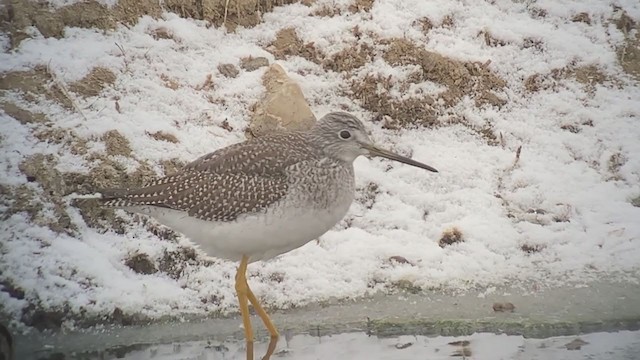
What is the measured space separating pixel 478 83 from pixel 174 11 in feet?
8.85

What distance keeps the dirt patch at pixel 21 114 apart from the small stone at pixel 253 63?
1.72 meters

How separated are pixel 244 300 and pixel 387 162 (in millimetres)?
2119

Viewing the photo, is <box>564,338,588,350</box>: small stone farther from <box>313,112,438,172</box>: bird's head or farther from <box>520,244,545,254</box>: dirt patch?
<box>313,112,438,172</box>: bird's head

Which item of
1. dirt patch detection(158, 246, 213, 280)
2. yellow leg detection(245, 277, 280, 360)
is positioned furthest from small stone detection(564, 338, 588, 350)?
dirt patch detection(158, 246, 213, 280)

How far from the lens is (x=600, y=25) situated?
830 centimetres

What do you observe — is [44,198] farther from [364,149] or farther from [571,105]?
Answer: [571,105]

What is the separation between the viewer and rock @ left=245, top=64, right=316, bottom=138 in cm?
707

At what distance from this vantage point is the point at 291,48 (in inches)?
308

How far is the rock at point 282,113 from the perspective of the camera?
23.2 ft

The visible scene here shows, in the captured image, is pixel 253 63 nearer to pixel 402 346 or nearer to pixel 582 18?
pixel 582 18

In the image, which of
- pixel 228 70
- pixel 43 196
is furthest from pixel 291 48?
pixel 43 196

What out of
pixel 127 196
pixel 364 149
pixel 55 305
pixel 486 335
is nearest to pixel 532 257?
pixel 486 335

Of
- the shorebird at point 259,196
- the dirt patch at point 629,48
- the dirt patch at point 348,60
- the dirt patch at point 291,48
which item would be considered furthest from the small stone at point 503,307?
the dirt patch at point 629,48

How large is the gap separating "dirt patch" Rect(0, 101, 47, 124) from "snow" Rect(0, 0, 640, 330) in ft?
0.37
